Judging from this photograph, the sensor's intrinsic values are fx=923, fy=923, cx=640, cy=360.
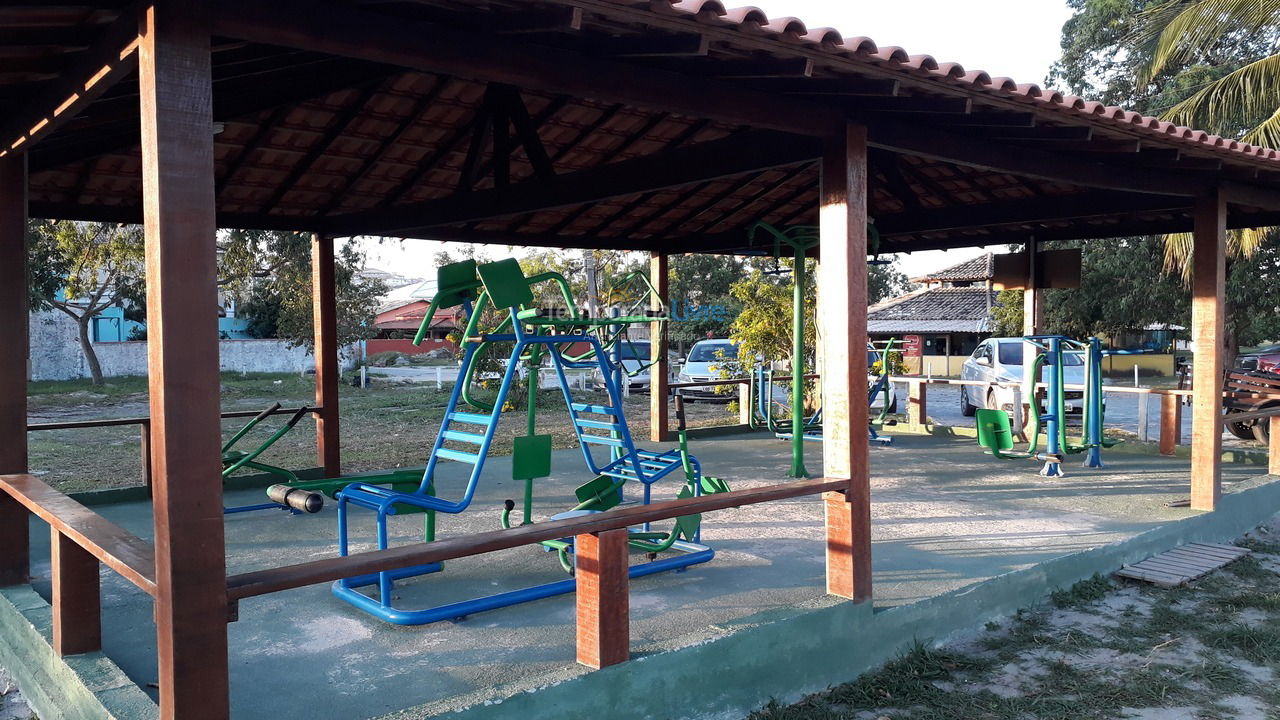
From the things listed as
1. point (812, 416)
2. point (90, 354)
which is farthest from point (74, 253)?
point (812, 416)

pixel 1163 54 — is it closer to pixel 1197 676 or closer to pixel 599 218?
pixel 599 218

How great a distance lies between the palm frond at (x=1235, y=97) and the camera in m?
13.5

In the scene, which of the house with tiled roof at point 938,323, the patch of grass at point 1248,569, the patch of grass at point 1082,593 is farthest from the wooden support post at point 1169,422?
the house with tiled roof at point 938,323

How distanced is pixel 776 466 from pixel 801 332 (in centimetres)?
157

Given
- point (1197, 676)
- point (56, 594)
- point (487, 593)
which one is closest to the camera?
point (56, 594)

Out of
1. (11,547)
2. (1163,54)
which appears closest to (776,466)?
(11,547)

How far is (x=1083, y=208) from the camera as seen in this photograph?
7414 mm

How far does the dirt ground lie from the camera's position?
13.3 ft

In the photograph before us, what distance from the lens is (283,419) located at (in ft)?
58.6

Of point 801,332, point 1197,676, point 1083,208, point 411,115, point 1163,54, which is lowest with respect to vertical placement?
point 1197,676

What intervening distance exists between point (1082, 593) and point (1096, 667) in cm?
107

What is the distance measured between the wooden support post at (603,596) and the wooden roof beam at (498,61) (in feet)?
5.78

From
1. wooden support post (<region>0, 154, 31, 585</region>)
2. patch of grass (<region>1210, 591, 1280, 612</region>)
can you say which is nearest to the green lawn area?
wooden support post (<region>0, 154, 31, 585</region>)

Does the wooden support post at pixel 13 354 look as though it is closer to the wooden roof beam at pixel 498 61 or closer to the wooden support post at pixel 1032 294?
the wooden roof beam at pixel 498 61
